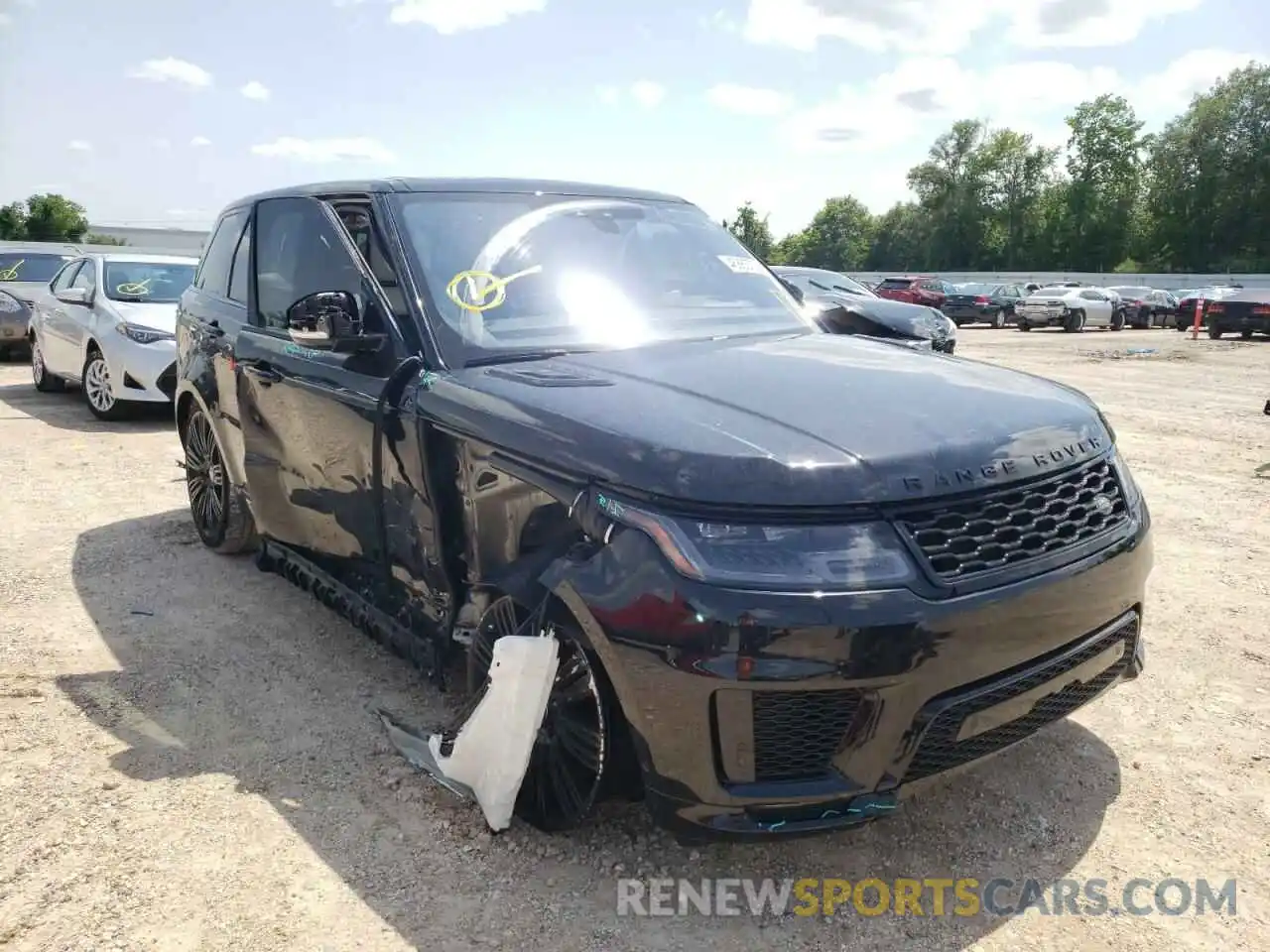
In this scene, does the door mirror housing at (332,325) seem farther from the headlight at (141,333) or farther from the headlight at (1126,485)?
the headlight at (141,333)

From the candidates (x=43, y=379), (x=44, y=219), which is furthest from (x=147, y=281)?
(x=44, y=219)

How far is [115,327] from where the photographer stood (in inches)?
355

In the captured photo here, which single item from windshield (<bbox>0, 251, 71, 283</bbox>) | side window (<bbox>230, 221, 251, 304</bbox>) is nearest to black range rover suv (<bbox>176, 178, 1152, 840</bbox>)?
side window (<bbox>230, 221, 251, 304</bbox>)

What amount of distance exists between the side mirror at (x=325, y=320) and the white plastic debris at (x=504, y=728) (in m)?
1.19

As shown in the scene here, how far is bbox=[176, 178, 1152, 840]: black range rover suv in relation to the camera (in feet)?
6.99

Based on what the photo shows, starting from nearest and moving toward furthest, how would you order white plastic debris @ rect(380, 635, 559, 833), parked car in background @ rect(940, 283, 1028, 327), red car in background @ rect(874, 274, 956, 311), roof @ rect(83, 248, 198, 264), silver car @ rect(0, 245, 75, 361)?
1. white plastic debris @ rect(380, 635, 559, 833)
2. roof @ rect(83, 248, 198, 264)
3. silver car @ rect(0, 245, 75, 361)
4. red car in background @ rect(874, 274, 956, 311)
5. parked car in background @ rect(940, 283, 1028, 327)

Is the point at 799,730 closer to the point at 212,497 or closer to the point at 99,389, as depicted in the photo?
the point at 212,497

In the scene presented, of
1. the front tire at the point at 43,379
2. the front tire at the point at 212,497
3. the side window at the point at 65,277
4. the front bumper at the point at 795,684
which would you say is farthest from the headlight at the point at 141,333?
the front bumper at the point at 795,684

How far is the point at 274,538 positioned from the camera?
168 inches

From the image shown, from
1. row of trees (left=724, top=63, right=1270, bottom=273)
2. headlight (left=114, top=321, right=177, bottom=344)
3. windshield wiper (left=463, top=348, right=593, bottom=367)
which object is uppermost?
row of trees (left=724, top=63, right=1270, bottom=273)

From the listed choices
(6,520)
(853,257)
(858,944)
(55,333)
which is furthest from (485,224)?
(853,257)

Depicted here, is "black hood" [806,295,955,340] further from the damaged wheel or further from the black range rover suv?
the damaged wheel

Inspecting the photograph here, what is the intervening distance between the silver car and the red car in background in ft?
72.3

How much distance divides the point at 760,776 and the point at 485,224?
2113 millimetres
